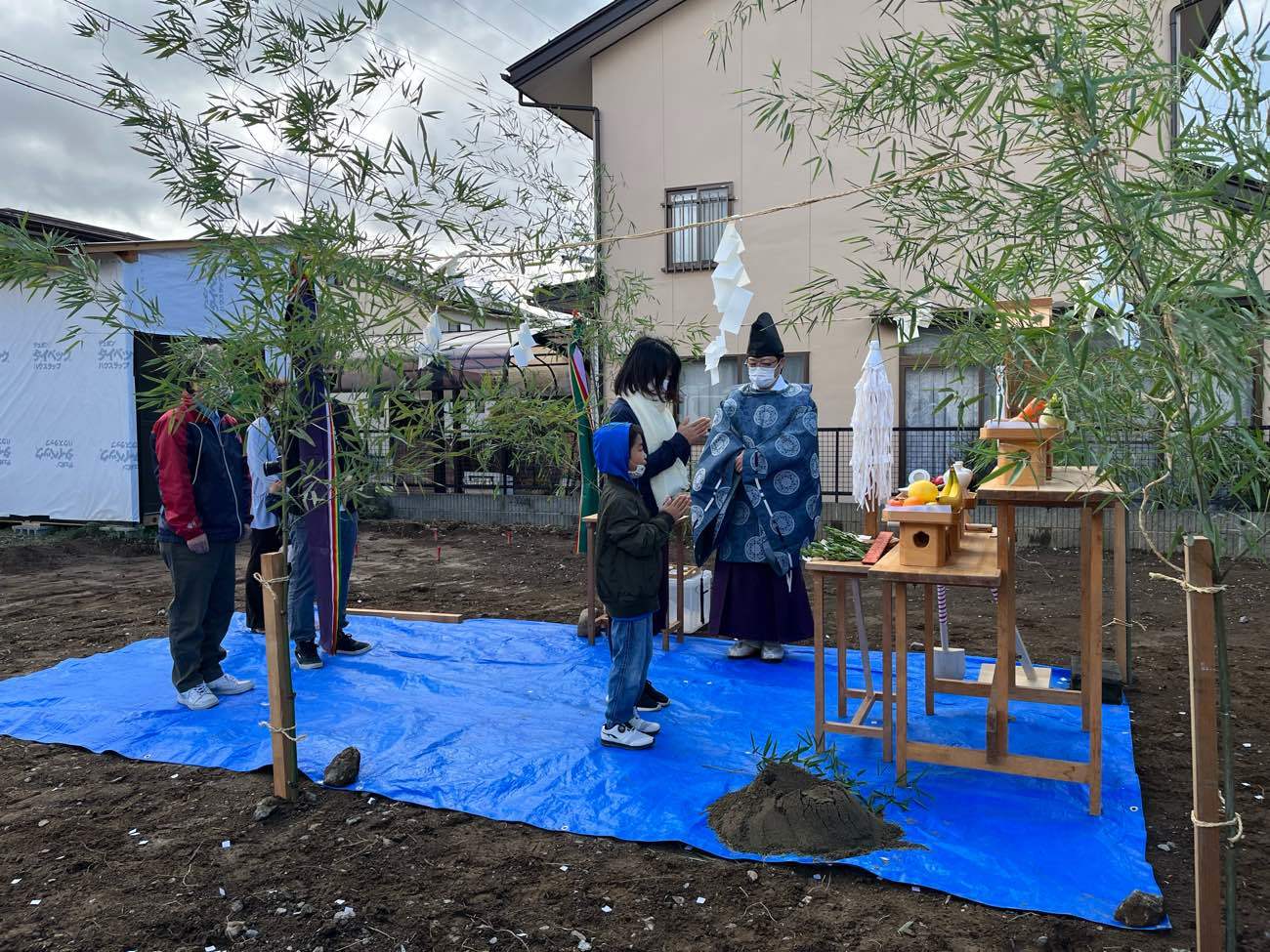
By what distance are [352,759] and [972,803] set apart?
90.8 inches

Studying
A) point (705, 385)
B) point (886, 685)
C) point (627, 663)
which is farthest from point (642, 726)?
point (705, 385)

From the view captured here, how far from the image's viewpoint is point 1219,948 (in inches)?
74.2

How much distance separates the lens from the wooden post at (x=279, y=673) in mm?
3082

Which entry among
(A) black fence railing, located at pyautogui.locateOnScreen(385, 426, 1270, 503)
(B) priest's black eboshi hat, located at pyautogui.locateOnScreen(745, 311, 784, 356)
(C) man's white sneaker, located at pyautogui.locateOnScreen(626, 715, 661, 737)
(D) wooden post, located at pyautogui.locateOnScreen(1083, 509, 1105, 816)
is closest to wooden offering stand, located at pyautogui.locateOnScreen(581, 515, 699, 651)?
(A) black fence railing, located at pyautogui.locateOnScreen(385, 426, 1270, 503)

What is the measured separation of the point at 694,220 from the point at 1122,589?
7363 millimetres

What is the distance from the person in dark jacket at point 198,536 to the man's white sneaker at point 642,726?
6.88ft

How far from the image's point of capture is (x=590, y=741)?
3629 mm

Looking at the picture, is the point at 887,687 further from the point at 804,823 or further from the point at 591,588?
the point at 591,588

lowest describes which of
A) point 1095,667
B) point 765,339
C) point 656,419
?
point 1095,667

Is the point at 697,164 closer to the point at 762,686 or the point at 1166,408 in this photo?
the point at 762,686

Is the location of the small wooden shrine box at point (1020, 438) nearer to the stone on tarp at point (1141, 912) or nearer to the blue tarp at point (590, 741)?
the blue tarp at point (590, 741)

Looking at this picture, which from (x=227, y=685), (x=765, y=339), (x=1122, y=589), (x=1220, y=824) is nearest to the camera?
(x=1220, y=824)

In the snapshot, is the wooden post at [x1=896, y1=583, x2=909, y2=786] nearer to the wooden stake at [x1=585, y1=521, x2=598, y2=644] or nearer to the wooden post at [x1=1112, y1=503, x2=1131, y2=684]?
the wooden post at [x1=1112, y1=503, x2=1131, y2=684]

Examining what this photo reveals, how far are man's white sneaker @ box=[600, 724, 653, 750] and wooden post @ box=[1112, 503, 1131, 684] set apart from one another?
6.63 feet
